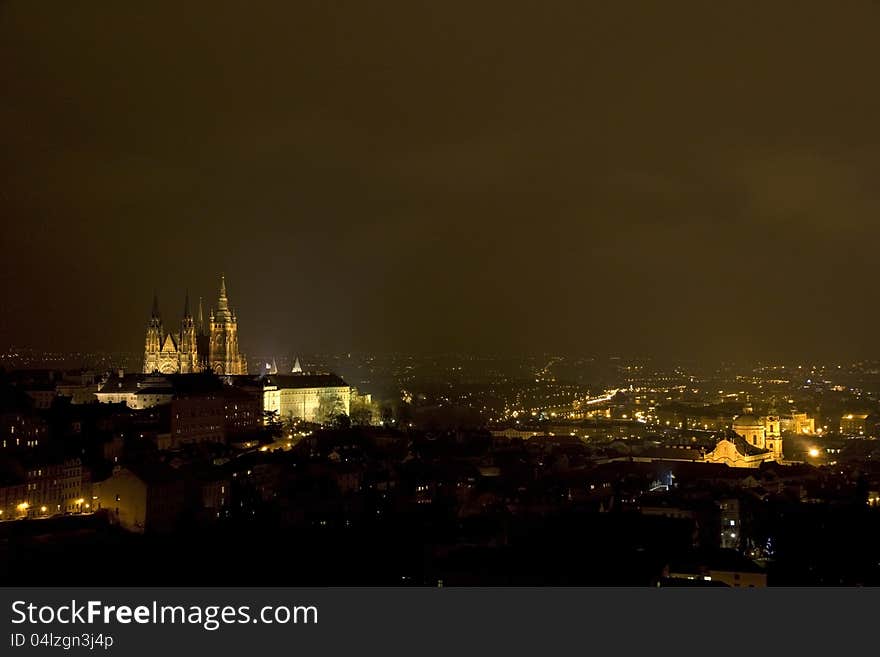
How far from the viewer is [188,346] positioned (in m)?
45.6

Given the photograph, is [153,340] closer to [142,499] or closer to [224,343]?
[224,343]

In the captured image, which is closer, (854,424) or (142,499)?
(142,499)

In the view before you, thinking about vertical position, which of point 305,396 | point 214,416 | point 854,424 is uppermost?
point 305,396

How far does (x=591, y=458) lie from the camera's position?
2730 centimetres

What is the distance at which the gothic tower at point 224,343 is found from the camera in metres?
46.3

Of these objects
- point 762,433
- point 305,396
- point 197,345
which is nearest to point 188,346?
point 197,345

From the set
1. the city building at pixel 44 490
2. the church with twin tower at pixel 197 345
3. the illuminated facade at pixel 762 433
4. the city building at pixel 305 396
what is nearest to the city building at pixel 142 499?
the city building at pixel 44 490

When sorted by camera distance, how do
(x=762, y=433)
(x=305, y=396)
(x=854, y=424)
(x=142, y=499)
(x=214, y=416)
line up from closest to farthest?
(x=142, y=499), (x=214, y=416), (x=762, y=433), (x=305, y=396), (x=854, y=424)

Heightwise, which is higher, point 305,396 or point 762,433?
point 305,396

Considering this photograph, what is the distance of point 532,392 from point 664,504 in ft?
159

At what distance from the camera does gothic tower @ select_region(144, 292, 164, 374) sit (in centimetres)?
4475

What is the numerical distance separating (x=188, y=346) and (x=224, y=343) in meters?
1.66

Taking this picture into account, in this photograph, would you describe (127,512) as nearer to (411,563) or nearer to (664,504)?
(411,563)
